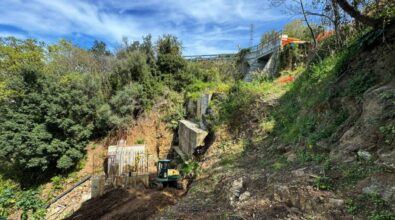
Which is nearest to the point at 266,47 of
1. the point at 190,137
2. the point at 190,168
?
the point at 190,137

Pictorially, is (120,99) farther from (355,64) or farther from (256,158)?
(355,64)

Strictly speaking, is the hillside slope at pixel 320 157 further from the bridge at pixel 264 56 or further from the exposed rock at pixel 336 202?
the bridge at pixel 264 56

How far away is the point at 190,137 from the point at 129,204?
11.3ft

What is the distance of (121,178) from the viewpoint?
9.70m

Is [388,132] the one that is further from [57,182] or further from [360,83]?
[57,182]

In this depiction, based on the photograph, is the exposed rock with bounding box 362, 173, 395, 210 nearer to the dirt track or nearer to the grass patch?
the grass patch

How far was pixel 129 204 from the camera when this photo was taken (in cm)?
730

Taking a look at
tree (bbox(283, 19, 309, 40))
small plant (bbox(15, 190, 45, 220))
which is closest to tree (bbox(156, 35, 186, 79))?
tree (bbox(283, 19, 309, 40))

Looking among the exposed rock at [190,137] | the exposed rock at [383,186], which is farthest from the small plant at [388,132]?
the exposed rock at [190,137]

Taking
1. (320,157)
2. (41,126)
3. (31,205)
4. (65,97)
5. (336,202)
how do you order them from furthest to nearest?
(65,97)
(41,126)
(31,205)
(320,157)
(336,202)

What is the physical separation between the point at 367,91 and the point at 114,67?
49.7ft

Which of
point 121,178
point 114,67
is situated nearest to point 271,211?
point 121,178

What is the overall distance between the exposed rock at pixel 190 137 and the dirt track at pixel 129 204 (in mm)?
1906

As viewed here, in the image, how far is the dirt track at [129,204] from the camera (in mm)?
6398
